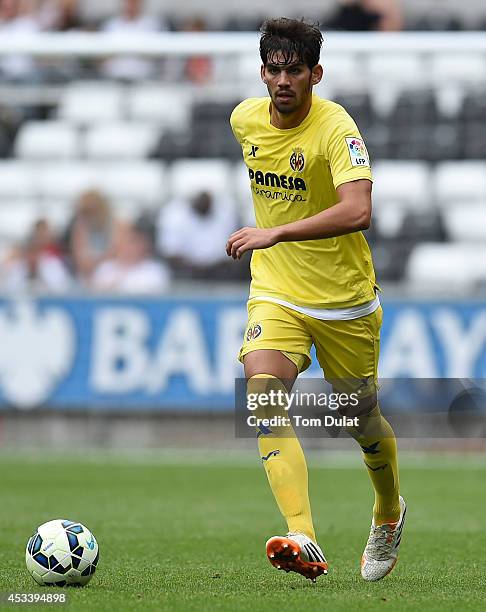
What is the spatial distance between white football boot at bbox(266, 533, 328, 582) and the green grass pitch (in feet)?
0.37

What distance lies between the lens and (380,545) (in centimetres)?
616

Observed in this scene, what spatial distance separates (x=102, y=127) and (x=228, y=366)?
3.52m

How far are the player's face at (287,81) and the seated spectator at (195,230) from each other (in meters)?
7.62

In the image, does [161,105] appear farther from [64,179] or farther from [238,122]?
[238,122]

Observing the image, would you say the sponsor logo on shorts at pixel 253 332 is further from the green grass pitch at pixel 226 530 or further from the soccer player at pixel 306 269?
the green grass pitch at pixel 226 530

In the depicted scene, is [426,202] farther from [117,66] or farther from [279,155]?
[279,155]

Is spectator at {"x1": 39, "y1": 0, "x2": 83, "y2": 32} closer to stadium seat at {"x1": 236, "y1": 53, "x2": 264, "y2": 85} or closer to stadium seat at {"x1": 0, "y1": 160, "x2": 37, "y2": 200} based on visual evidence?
stadium seat at {"x1": 0, "y1": 160, "x2": 37, "y2": 200}

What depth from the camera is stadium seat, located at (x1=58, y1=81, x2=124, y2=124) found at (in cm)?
1439

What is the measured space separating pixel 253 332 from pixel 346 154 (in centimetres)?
87

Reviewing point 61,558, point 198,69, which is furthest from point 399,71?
point 61,558

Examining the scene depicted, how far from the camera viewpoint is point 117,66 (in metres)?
14.0

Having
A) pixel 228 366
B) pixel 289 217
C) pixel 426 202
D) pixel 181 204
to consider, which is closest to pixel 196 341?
pixel 228 366

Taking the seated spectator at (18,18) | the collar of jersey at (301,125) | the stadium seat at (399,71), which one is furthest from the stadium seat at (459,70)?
the collar of jersey at (301,125)

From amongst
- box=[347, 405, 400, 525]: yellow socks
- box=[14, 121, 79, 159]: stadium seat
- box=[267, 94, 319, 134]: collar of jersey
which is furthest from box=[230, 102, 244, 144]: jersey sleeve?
box=[14, 121, 79, 159]: stadium seat
